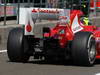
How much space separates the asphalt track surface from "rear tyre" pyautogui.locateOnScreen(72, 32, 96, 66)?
0.18m

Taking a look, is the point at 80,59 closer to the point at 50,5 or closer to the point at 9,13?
the point at 9,13

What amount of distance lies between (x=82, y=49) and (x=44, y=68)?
1043 millimetres

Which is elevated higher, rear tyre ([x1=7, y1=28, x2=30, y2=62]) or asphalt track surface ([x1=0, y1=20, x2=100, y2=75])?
rear tyre ([x1=7, y1=28, x2=30, y2=62])

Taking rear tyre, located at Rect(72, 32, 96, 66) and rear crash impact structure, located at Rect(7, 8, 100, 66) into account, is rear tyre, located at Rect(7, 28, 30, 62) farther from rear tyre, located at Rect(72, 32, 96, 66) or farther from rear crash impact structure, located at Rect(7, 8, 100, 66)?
rear tyre, located at Rect(72, 32, 96, 66)

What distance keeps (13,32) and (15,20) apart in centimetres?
710

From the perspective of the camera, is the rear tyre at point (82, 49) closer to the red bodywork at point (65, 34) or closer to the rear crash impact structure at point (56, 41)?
the rear crash impact structure at point (56, 41)

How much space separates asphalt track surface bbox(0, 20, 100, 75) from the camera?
932 centimetres

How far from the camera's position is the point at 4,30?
15734 mm

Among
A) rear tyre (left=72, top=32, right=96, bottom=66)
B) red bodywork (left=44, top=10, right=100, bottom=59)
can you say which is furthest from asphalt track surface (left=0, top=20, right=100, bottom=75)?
red bodywork (left=44, top=10, right=100, bottom=59)

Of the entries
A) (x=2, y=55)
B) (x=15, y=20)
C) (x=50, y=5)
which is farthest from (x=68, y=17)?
(x=50, y=5)

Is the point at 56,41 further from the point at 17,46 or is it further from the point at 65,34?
the point at 17,46

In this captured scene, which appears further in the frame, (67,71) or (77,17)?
(77,17)

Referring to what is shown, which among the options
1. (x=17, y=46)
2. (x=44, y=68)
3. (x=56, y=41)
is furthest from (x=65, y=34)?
(x=17, y=46)

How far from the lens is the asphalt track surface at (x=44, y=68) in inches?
367
